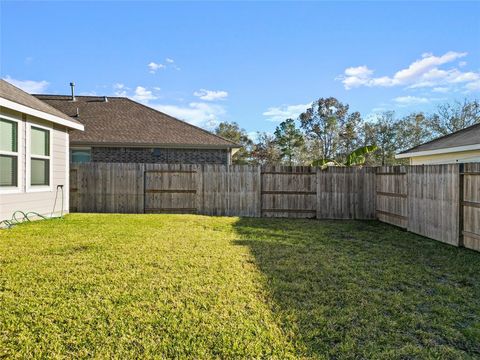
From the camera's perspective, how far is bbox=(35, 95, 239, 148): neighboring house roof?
13500mm

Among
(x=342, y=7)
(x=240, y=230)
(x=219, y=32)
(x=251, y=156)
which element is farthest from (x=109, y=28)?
(x=251, y=156)

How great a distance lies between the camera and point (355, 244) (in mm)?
6512

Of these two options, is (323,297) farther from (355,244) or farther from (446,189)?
(446,189)

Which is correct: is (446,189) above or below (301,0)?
below

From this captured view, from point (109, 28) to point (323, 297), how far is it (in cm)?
1165

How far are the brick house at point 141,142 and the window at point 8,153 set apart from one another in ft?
19.4

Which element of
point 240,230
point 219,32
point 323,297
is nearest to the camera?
point 323,297

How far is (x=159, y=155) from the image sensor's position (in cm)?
1381

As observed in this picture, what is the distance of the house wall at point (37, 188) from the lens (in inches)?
288

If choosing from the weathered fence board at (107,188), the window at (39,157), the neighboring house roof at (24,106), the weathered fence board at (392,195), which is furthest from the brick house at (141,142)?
the weathered fence board at (392,195)

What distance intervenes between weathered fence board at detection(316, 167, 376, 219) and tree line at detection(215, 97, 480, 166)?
1593 centimetres

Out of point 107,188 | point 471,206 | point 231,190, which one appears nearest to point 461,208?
point 471,206

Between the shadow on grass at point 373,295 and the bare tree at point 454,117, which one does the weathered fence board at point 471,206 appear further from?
the bare tree at point 454,117

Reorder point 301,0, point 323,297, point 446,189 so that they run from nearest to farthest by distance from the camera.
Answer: point 323,297 < point 446,189 < point 301,0
